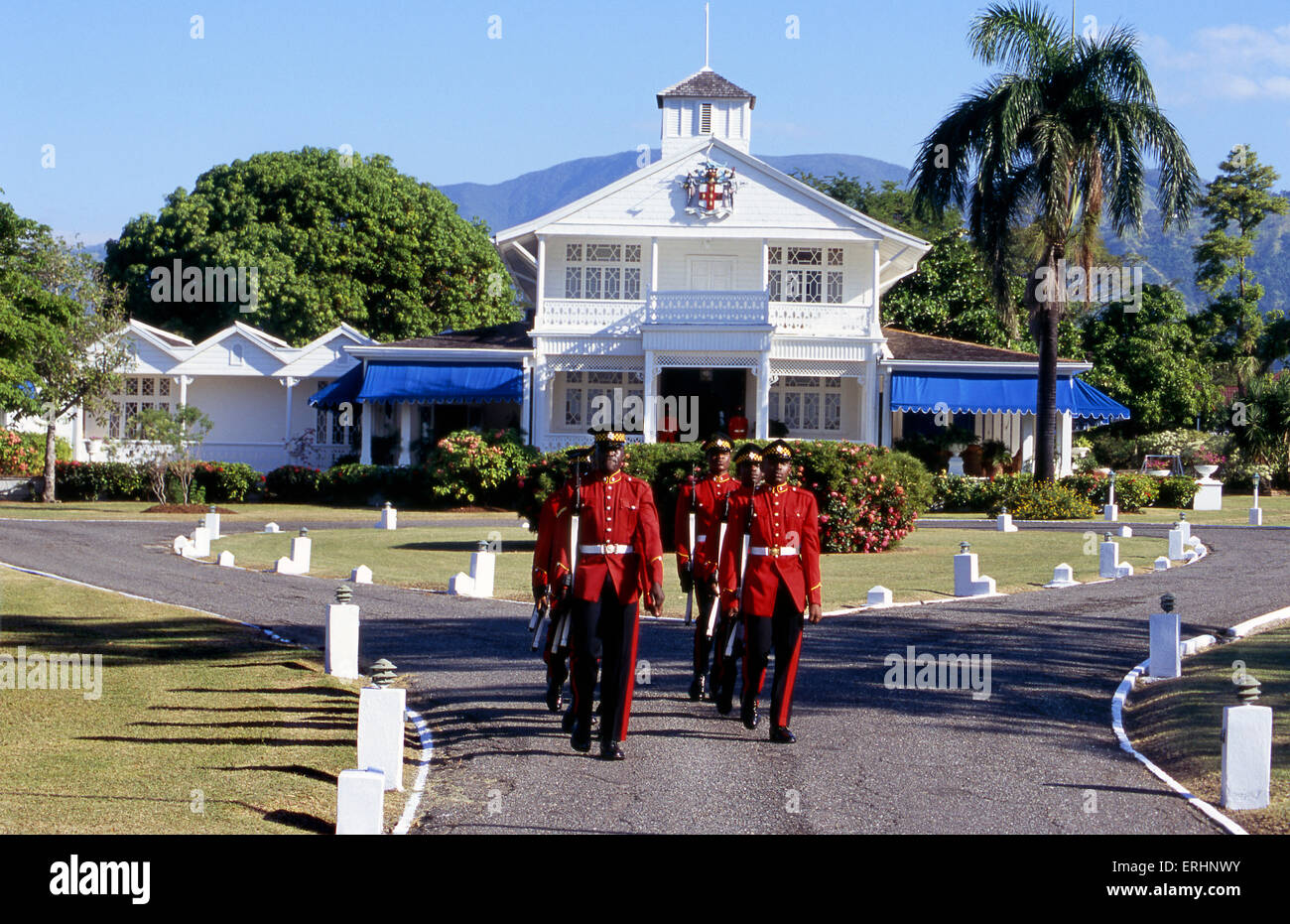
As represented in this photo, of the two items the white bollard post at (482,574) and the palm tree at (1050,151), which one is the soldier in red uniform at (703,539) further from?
the palm tree at (1050,151)

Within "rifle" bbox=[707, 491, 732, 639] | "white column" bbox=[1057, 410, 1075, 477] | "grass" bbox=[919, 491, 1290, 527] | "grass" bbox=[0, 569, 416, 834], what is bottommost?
"grass" bbox=[0, 569, 416, 834]

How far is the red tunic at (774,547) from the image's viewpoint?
8.98 m

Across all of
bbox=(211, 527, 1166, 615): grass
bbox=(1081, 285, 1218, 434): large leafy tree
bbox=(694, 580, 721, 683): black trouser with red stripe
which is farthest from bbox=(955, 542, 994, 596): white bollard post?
bbox=(1081, 285, 1218, 434): large leafy tree

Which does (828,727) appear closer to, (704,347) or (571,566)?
(571,566)

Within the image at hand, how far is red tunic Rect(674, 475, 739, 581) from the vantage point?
10.1 metres

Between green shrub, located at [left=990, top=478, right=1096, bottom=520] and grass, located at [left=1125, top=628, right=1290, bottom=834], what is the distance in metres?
16.4

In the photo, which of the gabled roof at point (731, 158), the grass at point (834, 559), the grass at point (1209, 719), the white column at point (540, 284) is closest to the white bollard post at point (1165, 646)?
the grass at point (1209, 719)

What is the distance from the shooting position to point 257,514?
30.7 meters

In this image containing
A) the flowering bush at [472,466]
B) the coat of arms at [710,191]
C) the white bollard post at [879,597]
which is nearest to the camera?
the white bollard post at [879,597]

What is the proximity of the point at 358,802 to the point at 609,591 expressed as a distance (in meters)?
2.45

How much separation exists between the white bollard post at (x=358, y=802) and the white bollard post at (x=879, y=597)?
9715 millimetres

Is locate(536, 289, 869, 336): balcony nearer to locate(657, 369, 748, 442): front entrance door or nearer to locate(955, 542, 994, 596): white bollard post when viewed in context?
locate(657, 369, 748, 442): front entrance door

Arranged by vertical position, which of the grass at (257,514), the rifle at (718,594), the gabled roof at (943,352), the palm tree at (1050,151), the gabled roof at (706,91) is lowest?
the grass at (257,514)

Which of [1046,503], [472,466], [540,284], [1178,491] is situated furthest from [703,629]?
[1178,491]
